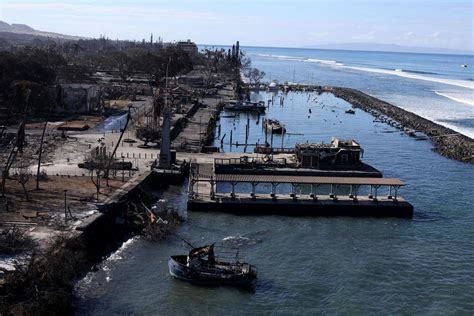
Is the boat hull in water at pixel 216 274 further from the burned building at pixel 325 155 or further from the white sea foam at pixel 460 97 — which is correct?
the white sea foam at pixel 460 97

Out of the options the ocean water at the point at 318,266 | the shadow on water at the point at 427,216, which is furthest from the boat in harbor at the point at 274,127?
the shadow on water at the point at 427,216

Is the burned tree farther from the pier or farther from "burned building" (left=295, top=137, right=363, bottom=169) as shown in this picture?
"burned building" (left=295, top=137, right=363, bottom=169)

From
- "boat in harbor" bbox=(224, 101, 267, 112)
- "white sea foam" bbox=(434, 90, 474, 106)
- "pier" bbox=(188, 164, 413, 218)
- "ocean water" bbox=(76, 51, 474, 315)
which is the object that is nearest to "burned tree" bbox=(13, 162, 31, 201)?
"ocean water" bbox=(76, 51, 474, 315)

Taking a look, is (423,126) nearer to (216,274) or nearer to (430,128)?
(430,128)

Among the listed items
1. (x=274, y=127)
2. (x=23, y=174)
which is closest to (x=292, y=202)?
(x=23, y=174)

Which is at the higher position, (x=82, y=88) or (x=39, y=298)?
(x=82, y=88)

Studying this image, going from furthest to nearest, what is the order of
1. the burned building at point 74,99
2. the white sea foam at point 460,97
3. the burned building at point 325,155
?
the white sea foam at point 460,97 → the burned building at point 74,99 → the burned building at point 325,155

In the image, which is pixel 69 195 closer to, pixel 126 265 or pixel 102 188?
pixel 102 188

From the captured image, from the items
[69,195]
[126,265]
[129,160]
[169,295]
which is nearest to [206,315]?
[169,295]
